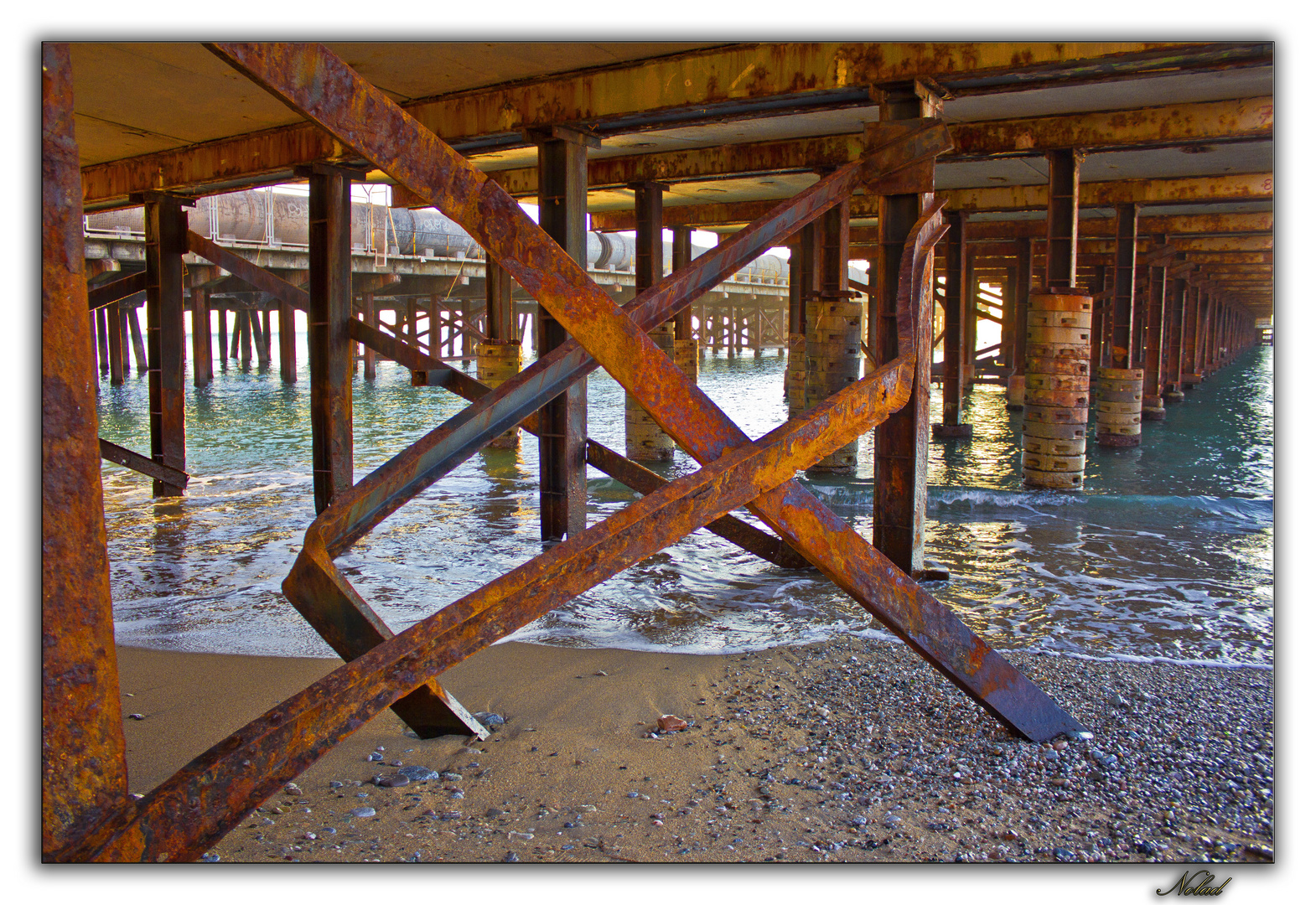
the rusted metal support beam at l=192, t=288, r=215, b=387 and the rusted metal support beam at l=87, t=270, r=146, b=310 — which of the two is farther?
the rusted metal support beam at l=192, t=288, r=215, b=387

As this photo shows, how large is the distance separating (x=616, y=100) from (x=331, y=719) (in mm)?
5023

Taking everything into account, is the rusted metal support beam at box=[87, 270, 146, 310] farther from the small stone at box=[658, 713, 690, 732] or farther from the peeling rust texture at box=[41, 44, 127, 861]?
the peeling rust texture at box=[41, 44, 127, 861]

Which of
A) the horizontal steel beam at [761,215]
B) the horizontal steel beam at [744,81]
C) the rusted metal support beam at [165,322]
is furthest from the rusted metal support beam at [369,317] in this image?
the horizontal steel beam at [744,81]

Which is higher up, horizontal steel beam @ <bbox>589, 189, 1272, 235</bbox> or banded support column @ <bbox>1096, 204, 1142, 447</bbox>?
horizontal steel beam @ <bbox>589, 189, 1272, 235</bbox>

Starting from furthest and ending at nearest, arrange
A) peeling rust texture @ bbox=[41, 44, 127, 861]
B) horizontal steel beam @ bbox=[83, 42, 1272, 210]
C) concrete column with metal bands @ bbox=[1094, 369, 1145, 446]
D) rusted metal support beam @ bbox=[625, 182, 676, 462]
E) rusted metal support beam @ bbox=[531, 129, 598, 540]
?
concrete column with metal bands @ bbox=[1094, 369, 1145, 446], rusted metal support beam @ bbox=[625, 182, 676, 462], rusted metal support beam @ bbox=[531, 129, 598, 540], horizontal steel beam @ bbox=[83, 42, 1272, 210], peeling rust texture @ bbox=[41, 44, 127, 861]

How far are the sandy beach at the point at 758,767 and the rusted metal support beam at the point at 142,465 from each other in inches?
200

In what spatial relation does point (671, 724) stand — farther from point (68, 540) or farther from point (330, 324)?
point (330, 324)

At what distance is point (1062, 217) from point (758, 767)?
8.04m

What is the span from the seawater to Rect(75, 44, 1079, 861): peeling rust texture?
187 cm

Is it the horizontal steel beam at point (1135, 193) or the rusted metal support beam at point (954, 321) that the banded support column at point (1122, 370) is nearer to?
the horizontal steel beam at point (1135, 193)

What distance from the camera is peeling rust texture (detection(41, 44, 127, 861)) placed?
65.0 inches

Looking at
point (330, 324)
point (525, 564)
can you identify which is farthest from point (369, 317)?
point (525, 564)

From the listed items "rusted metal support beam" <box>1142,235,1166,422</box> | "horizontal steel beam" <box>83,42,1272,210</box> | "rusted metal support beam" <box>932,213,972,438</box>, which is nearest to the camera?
"horizontal steel beam" <box>83,42,1272,210</box>

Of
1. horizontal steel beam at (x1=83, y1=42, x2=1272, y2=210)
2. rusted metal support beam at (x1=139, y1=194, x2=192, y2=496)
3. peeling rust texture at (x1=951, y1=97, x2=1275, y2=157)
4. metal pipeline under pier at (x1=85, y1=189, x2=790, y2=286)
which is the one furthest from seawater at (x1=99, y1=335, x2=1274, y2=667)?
metal pipeline under pier at (x1=85, y1=189, x2=790, y2=286)
